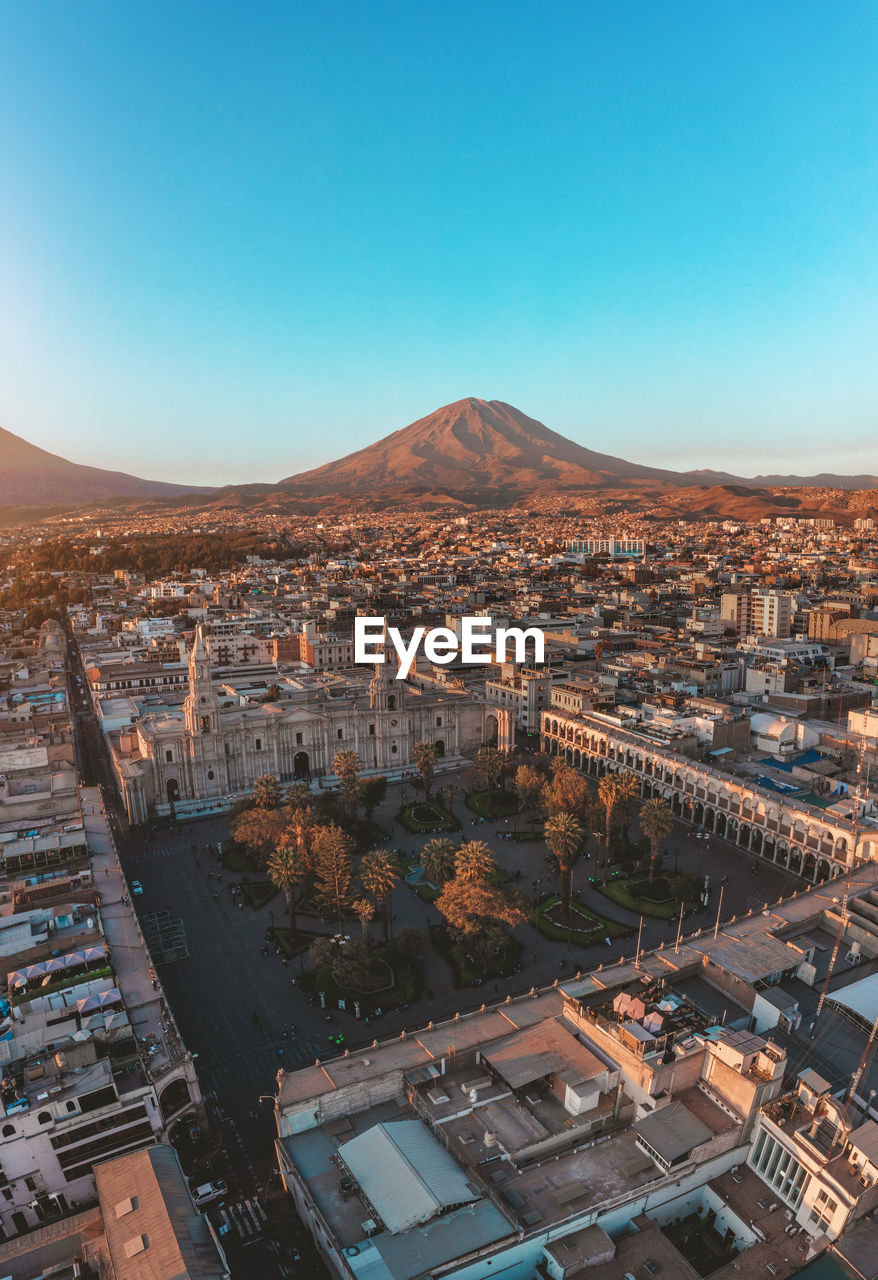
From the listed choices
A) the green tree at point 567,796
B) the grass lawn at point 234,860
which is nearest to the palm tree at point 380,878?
the grass lawn at point 234,860

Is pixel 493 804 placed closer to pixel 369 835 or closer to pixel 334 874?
pixel 369 835

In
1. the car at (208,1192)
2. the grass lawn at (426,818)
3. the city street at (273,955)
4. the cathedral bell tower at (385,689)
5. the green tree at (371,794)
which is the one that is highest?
the cathedral bell tower at (385,689)

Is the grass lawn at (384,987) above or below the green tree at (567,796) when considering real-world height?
below

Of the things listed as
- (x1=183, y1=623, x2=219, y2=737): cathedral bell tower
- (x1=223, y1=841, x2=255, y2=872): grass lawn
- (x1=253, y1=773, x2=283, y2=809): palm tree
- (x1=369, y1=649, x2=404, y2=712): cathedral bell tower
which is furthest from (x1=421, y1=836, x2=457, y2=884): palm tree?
(x1=183, y1=623, x2=219, y2=737): cathedral bell tower

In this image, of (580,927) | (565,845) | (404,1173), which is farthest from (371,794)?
(404,1173)

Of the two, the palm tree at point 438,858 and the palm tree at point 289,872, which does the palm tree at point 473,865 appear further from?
the palm tree at point 289,872
